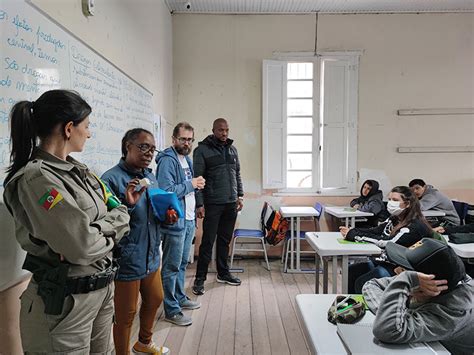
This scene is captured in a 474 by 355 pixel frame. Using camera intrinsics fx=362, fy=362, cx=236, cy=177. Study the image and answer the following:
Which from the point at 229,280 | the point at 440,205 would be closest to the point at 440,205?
the point at 440,205

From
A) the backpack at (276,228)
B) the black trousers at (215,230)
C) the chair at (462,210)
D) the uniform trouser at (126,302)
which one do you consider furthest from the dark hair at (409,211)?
the chair at (462,210)

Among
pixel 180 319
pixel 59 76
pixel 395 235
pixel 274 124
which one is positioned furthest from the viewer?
pixel 274 124

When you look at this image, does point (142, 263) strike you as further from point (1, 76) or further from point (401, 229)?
point (401, 229)

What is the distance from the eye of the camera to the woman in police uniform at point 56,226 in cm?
103

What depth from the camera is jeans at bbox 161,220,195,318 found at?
2621mm

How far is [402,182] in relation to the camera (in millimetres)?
4805

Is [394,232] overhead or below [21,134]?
below

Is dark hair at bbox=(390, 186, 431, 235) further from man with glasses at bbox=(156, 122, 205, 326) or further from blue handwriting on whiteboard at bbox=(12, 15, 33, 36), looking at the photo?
blue handwriting on whiteboard at bbox=(12, 15, 33, 36)

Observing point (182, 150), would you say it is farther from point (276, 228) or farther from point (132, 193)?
point (276, 228)

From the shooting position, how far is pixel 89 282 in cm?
117

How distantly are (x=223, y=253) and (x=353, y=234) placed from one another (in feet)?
4.88

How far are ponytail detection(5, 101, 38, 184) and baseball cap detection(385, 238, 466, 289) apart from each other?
1.34 meters

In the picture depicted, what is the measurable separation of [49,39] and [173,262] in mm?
1632

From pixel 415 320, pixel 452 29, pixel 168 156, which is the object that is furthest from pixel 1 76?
pixel 452 29
